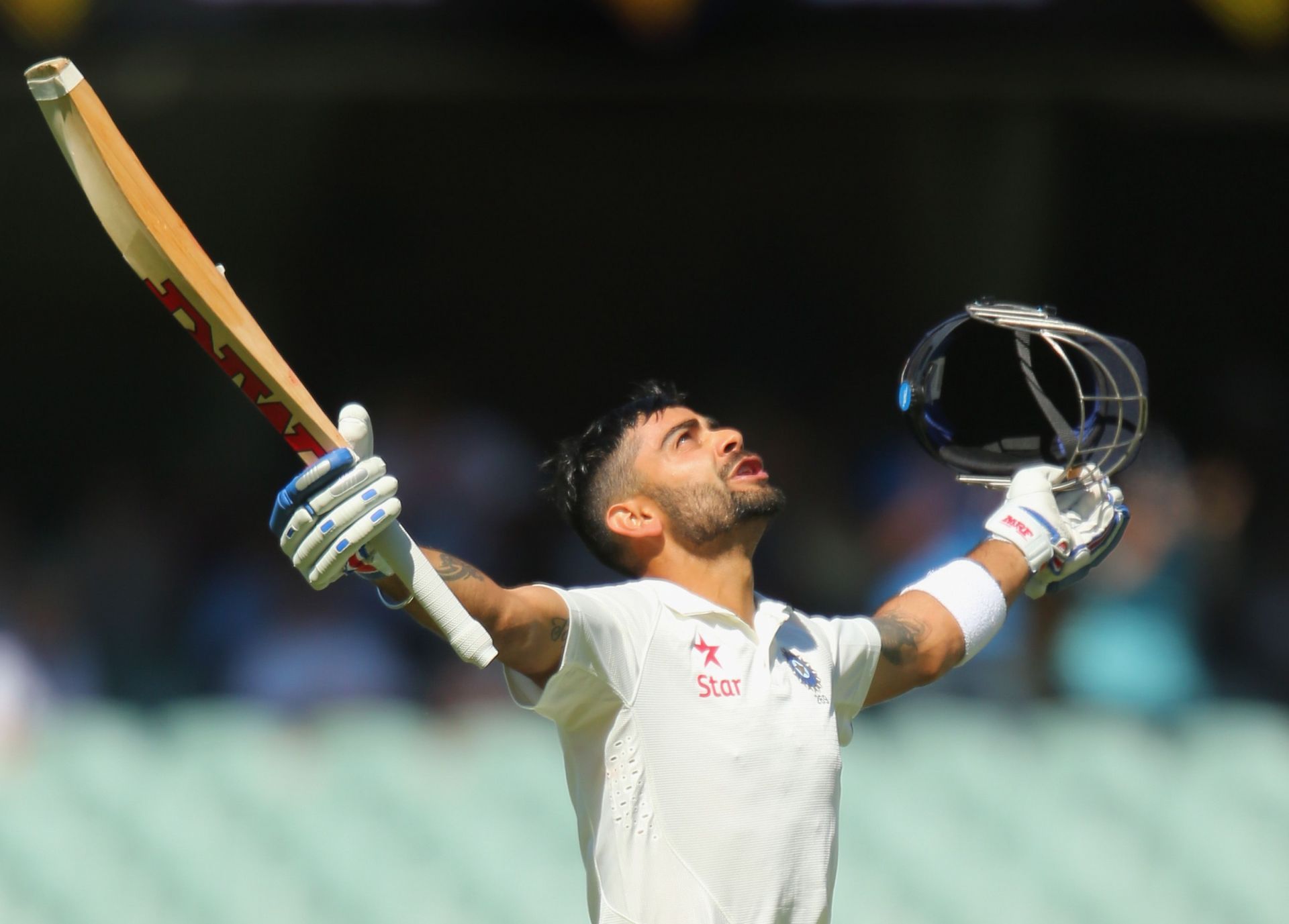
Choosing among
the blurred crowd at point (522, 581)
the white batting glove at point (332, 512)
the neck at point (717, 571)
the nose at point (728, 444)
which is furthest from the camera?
the blurred crowd at point (522, 581)

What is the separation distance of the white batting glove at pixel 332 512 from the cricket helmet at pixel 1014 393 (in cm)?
140

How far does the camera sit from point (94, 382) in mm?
9438

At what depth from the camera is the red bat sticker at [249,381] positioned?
9.13 feet

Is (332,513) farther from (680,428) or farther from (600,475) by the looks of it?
(680,428)

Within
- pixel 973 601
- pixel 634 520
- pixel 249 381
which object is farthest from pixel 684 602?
pixel 249 381

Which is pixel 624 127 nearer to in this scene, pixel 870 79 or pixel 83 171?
pixel 870 79

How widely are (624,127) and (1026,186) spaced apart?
2.35m

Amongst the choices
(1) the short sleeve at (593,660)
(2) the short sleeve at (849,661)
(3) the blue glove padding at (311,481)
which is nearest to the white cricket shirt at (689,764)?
(1) the short sleeve at (593,660)

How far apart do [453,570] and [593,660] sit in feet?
1.15

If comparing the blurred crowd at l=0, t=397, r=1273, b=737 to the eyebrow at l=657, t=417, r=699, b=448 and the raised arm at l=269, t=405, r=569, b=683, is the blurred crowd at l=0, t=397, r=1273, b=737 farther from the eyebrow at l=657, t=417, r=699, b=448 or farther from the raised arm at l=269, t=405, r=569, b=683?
the raised arm at l=269, t=405, r=569, b=683

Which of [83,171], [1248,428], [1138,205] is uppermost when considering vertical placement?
[83,171]

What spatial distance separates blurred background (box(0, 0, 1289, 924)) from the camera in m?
5.54

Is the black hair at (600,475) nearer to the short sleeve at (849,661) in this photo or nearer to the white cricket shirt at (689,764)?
the white cricket shirt at (689,764)

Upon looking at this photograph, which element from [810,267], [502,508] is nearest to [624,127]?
[810,267]
